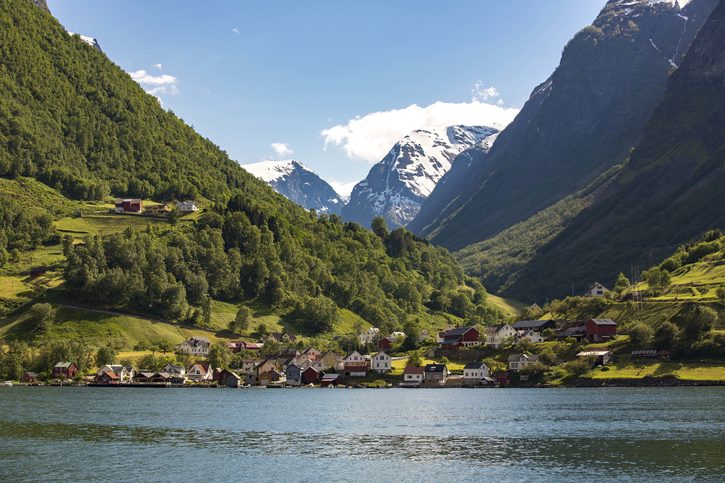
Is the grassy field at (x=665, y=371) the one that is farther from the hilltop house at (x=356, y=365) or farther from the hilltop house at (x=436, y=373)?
the hilltop house at (x=356, y=365)

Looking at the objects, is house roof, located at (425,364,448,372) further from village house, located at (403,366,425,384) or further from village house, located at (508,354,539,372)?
village house, located at (508,354,539,372)

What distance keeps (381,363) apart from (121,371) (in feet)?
200

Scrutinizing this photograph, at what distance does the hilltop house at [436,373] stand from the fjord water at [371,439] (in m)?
43.8

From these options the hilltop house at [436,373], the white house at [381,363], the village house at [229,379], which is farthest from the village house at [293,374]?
the hilltop house at [436,373]

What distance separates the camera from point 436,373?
595 ft

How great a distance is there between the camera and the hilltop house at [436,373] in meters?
180

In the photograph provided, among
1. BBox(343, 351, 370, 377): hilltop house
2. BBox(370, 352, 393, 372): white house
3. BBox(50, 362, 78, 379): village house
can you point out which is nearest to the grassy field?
BBox(370, 352, 393, 372): white house

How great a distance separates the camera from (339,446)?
79.4m

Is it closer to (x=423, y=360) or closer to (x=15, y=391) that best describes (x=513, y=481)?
(x=15, y=391)

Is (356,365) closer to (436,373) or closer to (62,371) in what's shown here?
(436,373)

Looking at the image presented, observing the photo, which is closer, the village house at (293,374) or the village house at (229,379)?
the village house at (293,374)

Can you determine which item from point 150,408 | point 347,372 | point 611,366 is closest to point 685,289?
point 611,366

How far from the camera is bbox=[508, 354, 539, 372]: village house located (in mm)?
174375

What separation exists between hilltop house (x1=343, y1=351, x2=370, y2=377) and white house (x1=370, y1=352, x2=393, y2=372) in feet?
5.01
